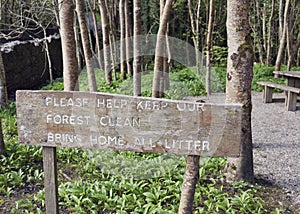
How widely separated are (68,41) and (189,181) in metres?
2.92

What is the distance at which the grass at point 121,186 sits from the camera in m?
3.43

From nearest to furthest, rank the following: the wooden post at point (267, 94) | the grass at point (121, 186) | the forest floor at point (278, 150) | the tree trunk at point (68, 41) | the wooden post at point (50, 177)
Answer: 1. the wooden post at point (50, 177)
2. the grass at point (121, 186)
3. the forest floor at point (278, 150)
4. the tree trunk at point (68, 41)
5. the wooden post at point (267, 94)

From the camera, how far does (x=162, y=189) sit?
3820 millimetres

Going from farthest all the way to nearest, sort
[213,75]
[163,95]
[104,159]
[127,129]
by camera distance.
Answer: [213,75]
[163,95]
[104,159]
[127,129]

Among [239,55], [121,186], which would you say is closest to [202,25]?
[239,55]

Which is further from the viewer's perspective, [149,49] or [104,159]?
[149,49]

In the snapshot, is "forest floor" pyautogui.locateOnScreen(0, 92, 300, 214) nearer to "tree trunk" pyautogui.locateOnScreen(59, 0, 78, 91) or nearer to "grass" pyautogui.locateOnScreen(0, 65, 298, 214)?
"grass" pyautogui.locateOnScreen(0, 65, 298, 214)

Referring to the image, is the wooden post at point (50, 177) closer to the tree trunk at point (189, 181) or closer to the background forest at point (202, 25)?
the tree trunk at point (189, 181)

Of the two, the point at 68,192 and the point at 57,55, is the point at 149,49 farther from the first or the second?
the point at 68,192

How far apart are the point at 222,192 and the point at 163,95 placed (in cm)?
519

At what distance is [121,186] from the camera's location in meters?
3.77

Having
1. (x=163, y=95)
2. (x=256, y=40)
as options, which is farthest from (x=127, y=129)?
(x=256, y=40)

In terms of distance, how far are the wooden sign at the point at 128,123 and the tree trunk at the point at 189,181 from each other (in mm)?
149

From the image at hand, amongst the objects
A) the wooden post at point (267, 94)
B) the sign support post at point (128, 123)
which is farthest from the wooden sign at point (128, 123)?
the wooden post at point (267, 94)
